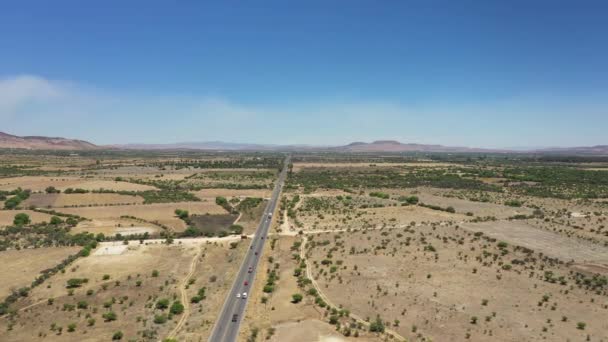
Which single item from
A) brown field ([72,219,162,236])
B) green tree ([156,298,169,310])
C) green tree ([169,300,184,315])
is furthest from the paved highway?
brown field ([72,219,162,236])

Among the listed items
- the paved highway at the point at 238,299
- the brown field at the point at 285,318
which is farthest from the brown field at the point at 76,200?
the brown field at the point at 285,318

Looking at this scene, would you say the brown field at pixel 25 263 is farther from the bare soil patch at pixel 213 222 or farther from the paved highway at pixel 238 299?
the paved highway at pixel 238 299

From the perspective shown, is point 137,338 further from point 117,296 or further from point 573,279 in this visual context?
point 573,279

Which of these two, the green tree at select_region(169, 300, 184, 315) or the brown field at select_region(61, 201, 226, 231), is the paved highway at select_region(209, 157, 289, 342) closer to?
the green tree at select_region(169, 300, 184, 315)

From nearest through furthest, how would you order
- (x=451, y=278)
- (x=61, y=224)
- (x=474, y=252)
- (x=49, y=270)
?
(x=451, y=278), (x=49, y=270), (x=474, y=252), (x=61, y=224)

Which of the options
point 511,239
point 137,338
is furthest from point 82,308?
point 511,239

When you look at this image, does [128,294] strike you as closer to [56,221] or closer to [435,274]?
[435,274]
